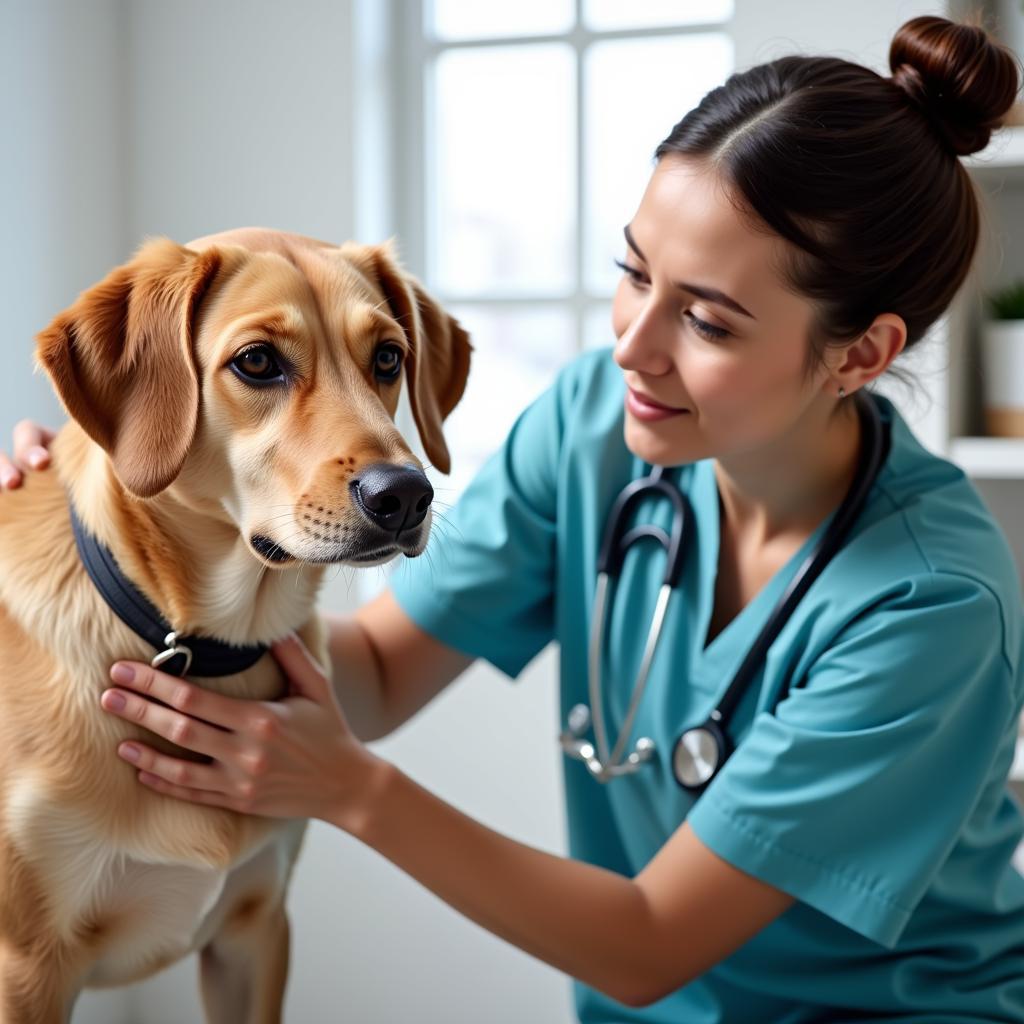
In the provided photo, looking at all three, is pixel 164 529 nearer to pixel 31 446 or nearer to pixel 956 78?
pixel 31 446

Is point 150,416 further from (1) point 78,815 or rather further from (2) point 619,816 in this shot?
(2) point 619,816

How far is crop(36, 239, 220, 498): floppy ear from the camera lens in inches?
39.4

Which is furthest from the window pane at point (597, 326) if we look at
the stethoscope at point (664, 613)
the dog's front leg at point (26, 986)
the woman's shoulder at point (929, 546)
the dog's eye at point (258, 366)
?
the dog's front leg at point (26, 986)

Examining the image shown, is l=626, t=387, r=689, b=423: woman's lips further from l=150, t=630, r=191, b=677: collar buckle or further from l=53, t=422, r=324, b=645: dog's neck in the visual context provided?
l=150, t=630, r=191, b=677: collar buckle

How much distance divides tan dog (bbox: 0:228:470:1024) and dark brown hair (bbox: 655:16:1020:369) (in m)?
0.39

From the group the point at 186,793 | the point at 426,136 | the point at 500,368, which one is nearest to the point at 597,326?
the point at 500,368

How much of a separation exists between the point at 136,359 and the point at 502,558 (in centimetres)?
58

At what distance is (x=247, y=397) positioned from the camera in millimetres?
1034

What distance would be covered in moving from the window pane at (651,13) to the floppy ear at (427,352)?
4.11 ft

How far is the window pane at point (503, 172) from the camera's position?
2373mm

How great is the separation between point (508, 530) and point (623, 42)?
1.22 meters

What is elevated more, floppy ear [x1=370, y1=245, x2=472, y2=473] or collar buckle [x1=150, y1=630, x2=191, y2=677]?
floppy ear [x1=370, y1=245, x2=472, y2=473]

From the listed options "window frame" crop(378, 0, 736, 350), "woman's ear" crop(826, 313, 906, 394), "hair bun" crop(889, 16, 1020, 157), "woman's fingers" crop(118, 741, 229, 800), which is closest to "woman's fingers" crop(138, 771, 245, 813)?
"woman's fingers" crop(118, 741, 229, 800)

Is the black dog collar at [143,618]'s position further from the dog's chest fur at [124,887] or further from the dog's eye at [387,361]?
the dog's eye at [387,361]
